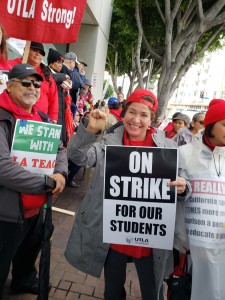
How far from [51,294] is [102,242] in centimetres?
104

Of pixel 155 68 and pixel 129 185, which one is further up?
pixel 155 68

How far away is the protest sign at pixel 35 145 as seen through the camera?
202 centimetres

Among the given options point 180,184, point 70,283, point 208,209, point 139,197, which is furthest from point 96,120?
point 70,283

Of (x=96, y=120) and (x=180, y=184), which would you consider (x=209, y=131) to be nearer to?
(x=180, y=184)

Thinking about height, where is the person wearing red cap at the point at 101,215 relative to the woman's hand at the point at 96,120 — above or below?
below

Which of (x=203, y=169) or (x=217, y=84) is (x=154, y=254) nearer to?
(x=203, y=169)

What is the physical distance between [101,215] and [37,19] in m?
2.05

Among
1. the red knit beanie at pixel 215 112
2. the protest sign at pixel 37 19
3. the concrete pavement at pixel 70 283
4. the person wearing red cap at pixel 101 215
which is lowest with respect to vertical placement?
the concrete pavement at pixel 70 283

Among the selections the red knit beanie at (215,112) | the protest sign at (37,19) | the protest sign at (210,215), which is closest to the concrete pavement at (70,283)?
the protest sign at (210,215)


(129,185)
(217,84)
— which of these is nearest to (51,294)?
(129,185)

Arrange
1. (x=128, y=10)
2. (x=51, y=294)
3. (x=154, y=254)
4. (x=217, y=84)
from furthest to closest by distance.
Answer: (x=217, y=84) → (x=128, y=10) → (x=51, y=294) → (x=154, y=254)

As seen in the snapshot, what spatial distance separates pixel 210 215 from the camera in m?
1.95

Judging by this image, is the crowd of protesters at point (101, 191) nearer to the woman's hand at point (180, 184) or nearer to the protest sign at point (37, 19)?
the woman's hand at point (180, 184)

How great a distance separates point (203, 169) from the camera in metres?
2.00
